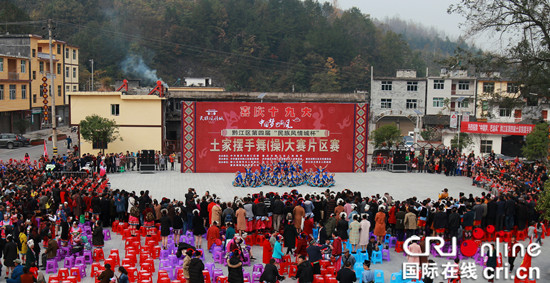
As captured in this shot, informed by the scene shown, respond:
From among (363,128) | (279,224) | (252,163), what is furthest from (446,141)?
(279,224)

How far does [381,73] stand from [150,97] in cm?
5016

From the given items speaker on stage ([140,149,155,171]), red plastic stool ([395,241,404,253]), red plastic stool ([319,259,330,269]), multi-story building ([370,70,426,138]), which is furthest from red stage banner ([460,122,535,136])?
red plastic stool ([319,259,330,269])

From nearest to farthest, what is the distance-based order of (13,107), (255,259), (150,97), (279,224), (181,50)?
(255,259) → (279,224) → (150,97) → (13,107) → (181,50)

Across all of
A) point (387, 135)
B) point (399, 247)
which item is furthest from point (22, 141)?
point (399, 247)

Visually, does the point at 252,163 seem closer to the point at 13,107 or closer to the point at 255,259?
the point at 255,259

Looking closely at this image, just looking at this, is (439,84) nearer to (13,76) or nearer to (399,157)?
(399,157)

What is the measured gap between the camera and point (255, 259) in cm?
1465

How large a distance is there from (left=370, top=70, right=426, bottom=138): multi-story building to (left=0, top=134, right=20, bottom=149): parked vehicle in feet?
99.5

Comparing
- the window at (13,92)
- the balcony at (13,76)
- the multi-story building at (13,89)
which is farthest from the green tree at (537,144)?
the balcony at (13,76)

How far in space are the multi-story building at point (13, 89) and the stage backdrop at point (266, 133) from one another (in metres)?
20.4

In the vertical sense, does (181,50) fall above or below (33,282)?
above

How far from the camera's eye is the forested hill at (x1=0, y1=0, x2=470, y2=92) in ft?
224

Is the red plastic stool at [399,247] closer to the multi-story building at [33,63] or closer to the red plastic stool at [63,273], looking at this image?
the red plastic stool at [63,273]

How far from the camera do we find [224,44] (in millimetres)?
73500
